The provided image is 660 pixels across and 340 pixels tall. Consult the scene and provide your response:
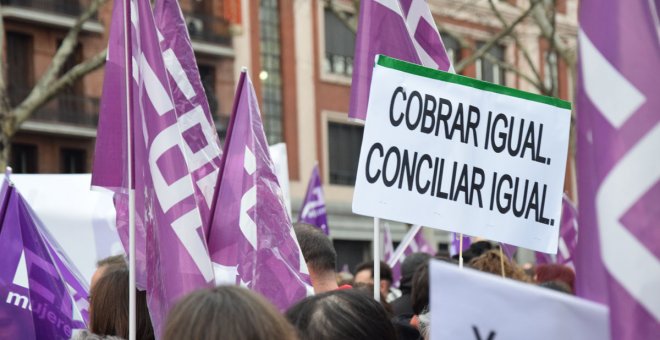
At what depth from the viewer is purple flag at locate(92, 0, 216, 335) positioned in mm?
4555

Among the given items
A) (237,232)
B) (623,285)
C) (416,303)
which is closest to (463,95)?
(237,232)

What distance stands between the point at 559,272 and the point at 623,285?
4.87 m

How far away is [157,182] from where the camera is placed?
470cm

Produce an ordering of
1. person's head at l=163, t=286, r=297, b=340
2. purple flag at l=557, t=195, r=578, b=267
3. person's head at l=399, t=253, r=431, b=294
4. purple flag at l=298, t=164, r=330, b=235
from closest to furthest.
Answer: person's head at l=163, t=286, r=297, b=340, person's head at l=399, t=253, r=431, b=294, purple flag at l=557, t=195, r=578, b=267, purple flag at l=298, t=164, r=330, b=235

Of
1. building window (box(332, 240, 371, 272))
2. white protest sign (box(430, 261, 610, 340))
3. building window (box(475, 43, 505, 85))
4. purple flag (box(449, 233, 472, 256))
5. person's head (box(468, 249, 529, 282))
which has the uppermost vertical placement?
building window (box(475, 43, 505, 85))

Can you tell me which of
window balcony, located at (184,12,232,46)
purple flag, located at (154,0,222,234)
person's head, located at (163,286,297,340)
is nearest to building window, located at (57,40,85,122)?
window balcony, located at (184,12,232,46)

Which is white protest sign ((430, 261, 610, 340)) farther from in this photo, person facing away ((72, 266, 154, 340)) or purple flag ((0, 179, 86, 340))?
purple flag ((0, 179, 86, 340))

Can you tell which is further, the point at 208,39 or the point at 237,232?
the point at 208,39

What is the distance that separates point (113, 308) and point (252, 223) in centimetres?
81

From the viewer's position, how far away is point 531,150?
14.8 feet

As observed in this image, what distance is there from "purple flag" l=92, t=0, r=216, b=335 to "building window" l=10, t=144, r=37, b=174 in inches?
875

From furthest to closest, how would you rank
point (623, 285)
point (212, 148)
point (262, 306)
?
point (212, 148)
point (623, 285)
point (262, 306)

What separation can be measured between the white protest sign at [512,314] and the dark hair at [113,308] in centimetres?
203

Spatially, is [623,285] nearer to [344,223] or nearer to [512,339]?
[512,339]
